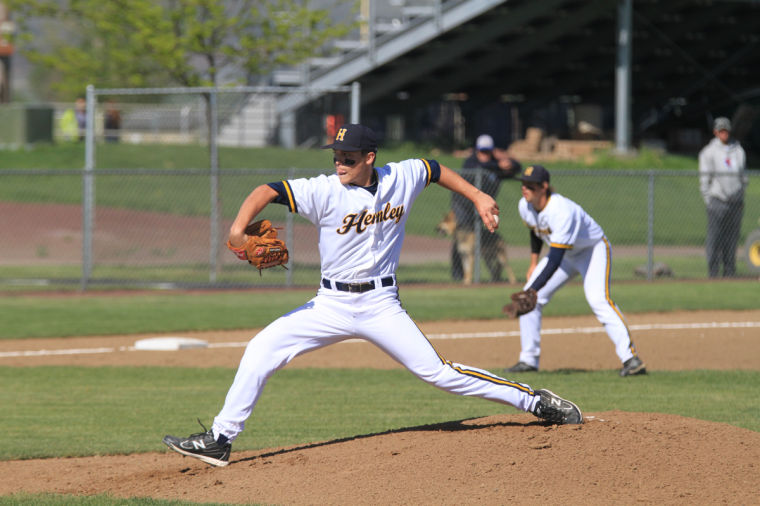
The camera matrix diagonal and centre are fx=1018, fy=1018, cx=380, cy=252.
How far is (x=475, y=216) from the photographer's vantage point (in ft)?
55.7

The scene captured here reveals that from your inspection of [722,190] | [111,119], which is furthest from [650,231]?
[111,119]

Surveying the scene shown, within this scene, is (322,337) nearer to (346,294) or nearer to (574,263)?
(346,294)

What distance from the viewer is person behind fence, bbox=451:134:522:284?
16688mm

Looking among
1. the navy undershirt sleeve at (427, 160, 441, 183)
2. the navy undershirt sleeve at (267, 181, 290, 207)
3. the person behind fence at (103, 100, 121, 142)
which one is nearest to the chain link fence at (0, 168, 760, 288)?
the person behind fence at (103, 100, 121, 142)

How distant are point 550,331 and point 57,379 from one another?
6.17 metres

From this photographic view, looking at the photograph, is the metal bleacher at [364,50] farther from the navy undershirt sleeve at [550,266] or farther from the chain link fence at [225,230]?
the navy undershirt sleeve at [550,266]

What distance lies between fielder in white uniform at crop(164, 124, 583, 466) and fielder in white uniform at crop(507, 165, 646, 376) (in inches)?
116

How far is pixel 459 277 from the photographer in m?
17.5

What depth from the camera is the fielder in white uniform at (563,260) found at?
30.1 ft

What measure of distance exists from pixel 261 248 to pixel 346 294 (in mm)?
614

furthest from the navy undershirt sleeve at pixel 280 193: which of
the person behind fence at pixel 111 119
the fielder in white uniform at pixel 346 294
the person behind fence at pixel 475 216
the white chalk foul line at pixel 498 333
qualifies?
the person behind fence at pixel 111 119

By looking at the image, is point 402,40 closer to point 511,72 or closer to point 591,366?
point 511,72

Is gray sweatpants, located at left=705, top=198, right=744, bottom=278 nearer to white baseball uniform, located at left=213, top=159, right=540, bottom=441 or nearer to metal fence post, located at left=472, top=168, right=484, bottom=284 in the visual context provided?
metal fence post, located at left=472, top=168, right=484, bottom=284


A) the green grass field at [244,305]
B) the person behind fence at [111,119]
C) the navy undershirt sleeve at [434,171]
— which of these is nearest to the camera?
the navy undershirt sleeve at [434,171]
